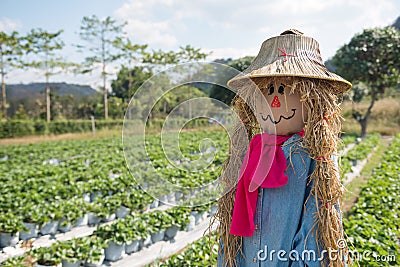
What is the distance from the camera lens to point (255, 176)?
180cm

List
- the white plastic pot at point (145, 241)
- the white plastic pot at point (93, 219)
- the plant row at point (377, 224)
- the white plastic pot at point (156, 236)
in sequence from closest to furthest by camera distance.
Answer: the plant row at point (377, 224) < the white plastic pot at point (145, 241) < the white plastic pot at point (156, 236) < the white plastic pot at point (93, 219)

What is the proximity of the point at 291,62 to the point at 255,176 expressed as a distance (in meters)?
0.57

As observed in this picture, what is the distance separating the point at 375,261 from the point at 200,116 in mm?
2509

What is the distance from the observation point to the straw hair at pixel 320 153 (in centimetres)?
172

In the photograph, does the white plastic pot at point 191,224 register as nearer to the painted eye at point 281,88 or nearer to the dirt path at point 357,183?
the dirt path at point 357,183

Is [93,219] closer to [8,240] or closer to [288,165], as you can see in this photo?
[8,240]

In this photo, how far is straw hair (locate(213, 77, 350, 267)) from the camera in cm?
172

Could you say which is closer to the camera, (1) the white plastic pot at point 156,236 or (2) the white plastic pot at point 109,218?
(1) the white plastic pot at point 156,236

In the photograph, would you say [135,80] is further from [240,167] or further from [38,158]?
[240,167]

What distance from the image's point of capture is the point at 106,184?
294 inches

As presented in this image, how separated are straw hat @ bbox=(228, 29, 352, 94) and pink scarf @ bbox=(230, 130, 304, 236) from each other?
308mm

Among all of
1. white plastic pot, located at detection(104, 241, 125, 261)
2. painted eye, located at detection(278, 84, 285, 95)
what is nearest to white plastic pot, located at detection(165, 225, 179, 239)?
white plastic pot, located at detection(104, 241, 125, 261)

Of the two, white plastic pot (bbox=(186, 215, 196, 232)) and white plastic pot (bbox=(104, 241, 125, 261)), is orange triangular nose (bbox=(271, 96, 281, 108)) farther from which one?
white plastic pot (bbox=(186, 215, 196, 232))

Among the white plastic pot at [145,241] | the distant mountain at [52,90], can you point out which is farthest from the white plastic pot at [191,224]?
the distant mountain at [52,90]
